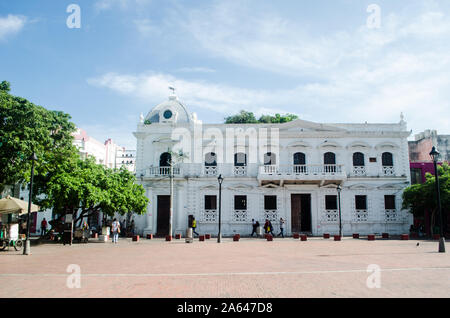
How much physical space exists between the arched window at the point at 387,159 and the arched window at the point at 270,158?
9.17 m

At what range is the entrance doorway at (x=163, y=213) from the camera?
29.2 metres

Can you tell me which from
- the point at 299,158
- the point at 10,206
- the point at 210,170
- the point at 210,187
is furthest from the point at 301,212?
the point at 10,206

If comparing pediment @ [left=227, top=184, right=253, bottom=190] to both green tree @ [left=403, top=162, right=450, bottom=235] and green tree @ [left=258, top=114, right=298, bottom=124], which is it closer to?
green tree @ [left=403, top=162, right=450, bottom=235]

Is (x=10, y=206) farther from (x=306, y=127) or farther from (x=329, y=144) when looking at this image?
(x=329, y=144)

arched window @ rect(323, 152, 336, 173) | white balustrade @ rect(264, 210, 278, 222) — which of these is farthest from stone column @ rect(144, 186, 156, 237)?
arched window @ rect(323, 152, 336, 173)

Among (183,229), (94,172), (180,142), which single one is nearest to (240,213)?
(183,229)

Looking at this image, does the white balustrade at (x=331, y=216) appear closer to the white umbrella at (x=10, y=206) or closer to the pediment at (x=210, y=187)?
the pediment at (x=210, y=187)

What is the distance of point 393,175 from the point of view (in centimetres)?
2909

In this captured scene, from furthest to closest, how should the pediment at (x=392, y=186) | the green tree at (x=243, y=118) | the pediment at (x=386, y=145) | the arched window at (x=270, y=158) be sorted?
the green tree at (x=243, y=118)
the arched window at (x=270, y=158)
the pediment at (x=386, y=145)
the pediment at (x=392, y=186)

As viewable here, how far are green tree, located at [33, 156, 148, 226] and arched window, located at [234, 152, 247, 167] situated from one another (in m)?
8.82

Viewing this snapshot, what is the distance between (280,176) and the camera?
92.0 feet

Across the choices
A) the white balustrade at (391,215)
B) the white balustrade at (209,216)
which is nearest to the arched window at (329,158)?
the white balustrade at (391,215)

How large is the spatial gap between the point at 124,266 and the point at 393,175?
82.5ft

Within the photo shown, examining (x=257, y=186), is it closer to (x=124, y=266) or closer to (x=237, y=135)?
(x=237, y=135)
